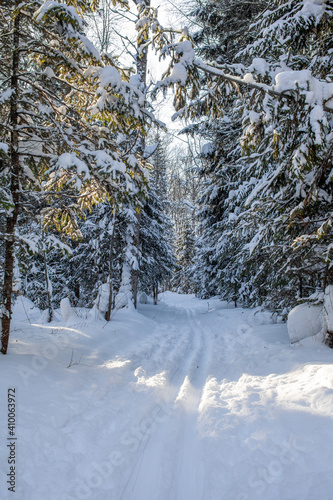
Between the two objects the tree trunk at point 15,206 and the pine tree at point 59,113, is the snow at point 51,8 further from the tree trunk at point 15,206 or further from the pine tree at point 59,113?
the tree trunk at point 15,206

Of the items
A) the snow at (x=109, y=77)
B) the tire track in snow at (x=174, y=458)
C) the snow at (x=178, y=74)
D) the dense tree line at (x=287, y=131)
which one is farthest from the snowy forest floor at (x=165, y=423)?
the snow at (x=178, y=74)

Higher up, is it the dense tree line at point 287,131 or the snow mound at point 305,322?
the dense tree line at point 287,131

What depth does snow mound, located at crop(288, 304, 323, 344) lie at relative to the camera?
5797 mm

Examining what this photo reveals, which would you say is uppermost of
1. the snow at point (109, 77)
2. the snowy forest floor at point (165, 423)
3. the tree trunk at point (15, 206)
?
the snow at point (109, 77)

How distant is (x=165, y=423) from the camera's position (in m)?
3.53

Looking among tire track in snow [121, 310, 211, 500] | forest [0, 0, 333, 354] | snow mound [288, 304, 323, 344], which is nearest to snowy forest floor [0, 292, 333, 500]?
tire track in snow [121, 310, 211, 500]

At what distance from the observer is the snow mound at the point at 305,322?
5797 millimetres

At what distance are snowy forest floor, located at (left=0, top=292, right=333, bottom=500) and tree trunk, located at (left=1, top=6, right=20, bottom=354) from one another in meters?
0.57

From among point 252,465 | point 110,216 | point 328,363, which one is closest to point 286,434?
point 252,465

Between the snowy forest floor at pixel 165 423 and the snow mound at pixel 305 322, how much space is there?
31cm

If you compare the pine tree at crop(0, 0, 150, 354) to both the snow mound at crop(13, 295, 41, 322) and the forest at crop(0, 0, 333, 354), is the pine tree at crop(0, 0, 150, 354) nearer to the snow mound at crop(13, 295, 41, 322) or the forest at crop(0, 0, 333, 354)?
the forest at crop(0, 0, 333, 354)

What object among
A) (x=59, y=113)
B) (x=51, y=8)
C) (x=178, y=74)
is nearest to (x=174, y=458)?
(x=178, y=74)

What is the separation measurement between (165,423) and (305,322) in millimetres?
3952

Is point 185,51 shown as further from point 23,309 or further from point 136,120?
point 23,309
